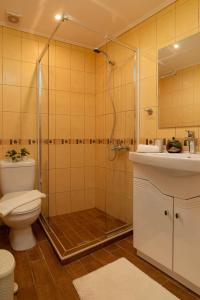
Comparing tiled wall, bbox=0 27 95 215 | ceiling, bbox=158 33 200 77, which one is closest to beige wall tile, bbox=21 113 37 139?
tiled wall, bbox=0 27 95 215

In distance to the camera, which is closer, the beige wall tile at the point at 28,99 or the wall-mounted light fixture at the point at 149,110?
the wall-mounted light fixture at the point at 149,110

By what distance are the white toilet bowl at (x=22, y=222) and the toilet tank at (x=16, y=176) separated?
12 centimetres

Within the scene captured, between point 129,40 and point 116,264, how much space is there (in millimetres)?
2302

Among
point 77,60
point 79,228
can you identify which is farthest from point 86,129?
point 79,228

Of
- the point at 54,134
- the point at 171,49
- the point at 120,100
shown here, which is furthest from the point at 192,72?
the point at 54,134

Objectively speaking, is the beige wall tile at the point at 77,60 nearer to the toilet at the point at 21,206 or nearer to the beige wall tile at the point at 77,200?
the toilet at the point at 21,206

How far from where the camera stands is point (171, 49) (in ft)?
6.01

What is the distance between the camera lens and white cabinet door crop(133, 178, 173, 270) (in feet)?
4.81

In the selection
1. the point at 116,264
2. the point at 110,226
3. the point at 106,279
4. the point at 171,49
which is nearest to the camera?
the point at 106,279

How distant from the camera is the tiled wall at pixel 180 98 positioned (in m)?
1.67

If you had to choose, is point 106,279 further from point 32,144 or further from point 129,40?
point 129,40

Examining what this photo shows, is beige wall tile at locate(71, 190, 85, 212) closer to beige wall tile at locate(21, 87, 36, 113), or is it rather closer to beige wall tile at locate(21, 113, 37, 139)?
beige wall tile at locate(21, 113, 37, 139)

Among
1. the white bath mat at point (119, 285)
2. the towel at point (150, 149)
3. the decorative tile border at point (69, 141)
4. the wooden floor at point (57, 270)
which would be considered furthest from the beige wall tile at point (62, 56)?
the white bath mat at point (119, 285)

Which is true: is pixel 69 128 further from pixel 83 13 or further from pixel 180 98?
pixel 180 98
